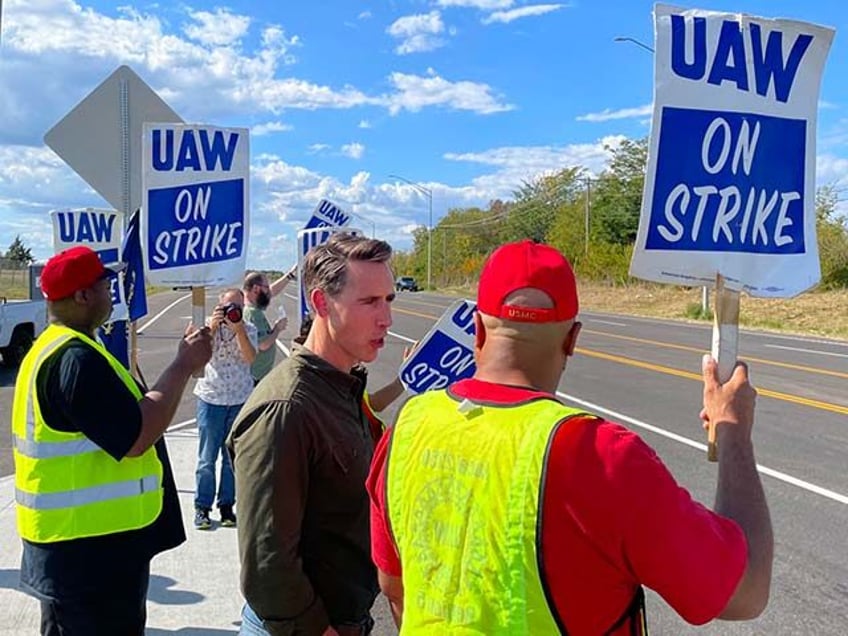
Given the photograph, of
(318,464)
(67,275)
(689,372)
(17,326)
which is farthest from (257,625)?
(17,326)

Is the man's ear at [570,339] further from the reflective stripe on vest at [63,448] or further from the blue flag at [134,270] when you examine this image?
the blue flag at [134,270]

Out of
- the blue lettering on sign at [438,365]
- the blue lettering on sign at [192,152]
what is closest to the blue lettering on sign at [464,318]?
the blue lettering on sign at [438,365]

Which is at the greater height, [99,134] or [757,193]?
[99,134]

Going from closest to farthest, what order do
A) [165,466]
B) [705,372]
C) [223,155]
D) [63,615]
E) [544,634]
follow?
[544,634] → [705,372] → [63,615] → [165,466] → [223,155]

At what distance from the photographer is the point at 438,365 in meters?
4.54

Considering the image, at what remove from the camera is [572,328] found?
1.78 meters

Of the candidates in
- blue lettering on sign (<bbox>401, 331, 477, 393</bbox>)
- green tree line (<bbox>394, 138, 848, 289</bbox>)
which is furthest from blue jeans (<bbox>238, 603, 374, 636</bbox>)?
green tree line (<bbox>394, 138, 848, 289</bbox>)

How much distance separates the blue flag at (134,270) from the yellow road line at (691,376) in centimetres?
953

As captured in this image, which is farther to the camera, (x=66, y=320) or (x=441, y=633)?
(x=66, y=320)

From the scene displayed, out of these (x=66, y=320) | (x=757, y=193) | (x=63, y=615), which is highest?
(x=757, y=193)

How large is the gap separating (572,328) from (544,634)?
0.63 metres

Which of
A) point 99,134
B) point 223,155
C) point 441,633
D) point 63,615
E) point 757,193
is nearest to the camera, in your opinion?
point 441,633

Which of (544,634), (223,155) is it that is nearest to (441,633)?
(544,634)

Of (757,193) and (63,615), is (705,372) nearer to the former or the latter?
(757,193)
